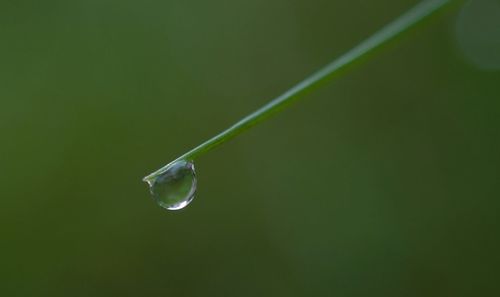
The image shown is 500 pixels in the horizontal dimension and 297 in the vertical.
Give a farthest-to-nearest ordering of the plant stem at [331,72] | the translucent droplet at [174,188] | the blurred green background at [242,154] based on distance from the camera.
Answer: the blurred green background at [242,154] → the translucent droplet at [174,188] → the plant stem at [331,72]

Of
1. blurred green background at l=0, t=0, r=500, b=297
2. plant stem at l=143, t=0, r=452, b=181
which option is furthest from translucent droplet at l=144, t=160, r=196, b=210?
blurred green background at l=0, t=0, r=500, b=297

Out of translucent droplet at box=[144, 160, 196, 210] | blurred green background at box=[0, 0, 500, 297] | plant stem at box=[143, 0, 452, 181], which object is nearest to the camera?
plant stem at box=[143, 0, 452, 181]

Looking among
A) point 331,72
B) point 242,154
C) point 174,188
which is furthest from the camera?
point 242,154

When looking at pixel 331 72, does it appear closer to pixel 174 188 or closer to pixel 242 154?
pixel 174 188

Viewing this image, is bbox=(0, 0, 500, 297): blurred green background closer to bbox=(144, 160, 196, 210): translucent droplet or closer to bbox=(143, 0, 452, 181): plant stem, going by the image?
bbox=(144, 160, 196, 210): translucent droplet

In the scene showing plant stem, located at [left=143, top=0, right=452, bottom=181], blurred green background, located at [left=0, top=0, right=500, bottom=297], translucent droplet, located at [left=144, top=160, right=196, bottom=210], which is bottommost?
plant stem, located at [left=143, top=0, right=452, bottom=181]

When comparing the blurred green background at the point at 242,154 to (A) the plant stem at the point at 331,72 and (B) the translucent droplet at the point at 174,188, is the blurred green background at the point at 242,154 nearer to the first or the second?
(B) the translucent droplet at the point at 174,188

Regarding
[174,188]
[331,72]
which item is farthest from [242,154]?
[331,72]

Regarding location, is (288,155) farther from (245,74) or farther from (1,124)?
(1,124)

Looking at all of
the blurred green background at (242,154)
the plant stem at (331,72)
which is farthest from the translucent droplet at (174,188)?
the blurred green background at (242,154)
